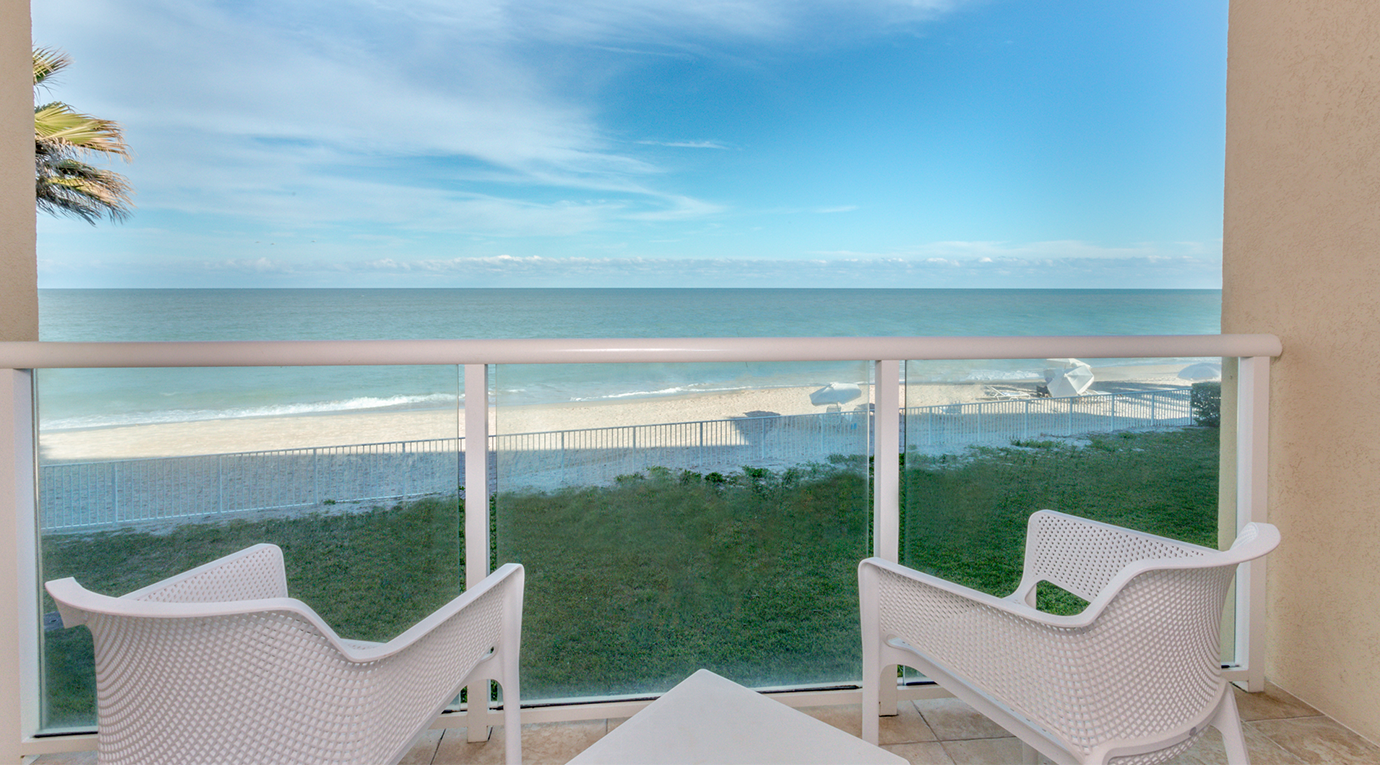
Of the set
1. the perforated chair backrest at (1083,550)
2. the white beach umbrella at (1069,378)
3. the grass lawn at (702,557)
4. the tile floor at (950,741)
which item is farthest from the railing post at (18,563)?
the white beach umbrella at (1069,378)

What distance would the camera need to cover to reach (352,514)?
1.48 metres

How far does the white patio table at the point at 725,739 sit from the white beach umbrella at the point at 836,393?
762mm

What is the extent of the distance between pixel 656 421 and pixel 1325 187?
1.77 meters

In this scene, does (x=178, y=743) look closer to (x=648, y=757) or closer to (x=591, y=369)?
(x=648, y=757)

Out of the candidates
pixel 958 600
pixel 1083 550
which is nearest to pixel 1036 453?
pixel 1083 550

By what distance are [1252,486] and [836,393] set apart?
121cm

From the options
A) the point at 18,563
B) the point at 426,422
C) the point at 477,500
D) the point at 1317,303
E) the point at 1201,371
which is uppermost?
the point at 1317,303

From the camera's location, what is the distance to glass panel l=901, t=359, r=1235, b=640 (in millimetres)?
1611

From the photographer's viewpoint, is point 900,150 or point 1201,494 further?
point 900,150

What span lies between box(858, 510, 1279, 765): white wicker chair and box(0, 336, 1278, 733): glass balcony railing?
1.69 feet

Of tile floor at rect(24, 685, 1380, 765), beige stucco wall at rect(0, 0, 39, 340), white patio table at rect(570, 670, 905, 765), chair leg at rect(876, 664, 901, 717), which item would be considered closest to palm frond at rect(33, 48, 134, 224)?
beige stucco wall at rect(0, 0, 39, 340)

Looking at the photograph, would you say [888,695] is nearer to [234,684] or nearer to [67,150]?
[234,684]

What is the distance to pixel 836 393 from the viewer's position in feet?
5.26

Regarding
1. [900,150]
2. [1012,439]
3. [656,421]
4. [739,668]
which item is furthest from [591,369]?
[900,150]
